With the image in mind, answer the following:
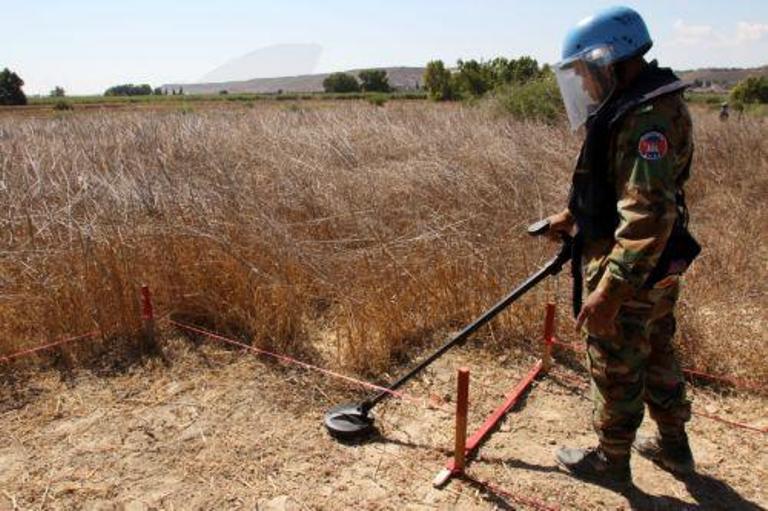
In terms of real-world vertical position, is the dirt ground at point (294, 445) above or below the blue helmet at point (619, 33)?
below

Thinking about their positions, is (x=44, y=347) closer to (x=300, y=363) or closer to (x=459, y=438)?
(x=300, y=363)

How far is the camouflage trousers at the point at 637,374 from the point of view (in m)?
2.04

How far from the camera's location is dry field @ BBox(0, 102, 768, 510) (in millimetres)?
2422

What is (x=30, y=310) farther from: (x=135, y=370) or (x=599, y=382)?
(x=599, y=382)

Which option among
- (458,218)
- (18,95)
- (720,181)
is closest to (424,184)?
(458,218)

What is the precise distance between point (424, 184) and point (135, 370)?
3.01 meters

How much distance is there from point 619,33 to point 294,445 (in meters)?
2.13

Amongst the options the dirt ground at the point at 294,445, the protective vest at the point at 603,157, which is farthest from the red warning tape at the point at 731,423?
the protective vest at the point at 603,157

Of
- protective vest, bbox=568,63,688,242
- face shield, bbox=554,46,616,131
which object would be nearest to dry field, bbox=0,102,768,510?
protective vest, bbox=568,63,688,242

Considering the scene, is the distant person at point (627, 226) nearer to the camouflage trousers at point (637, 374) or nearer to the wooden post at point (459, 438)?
the camouflage trousers at point (637, 374)

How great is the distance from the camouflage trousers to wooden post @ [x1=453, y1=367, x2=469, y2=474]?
0.48 metres

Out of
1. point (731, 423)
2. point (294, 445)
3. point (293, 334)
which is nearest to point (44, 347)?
point (293, 334)

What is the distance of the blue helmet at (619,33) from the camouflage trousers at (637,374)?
80 cm

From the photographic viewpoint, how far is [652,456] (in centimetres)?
246
